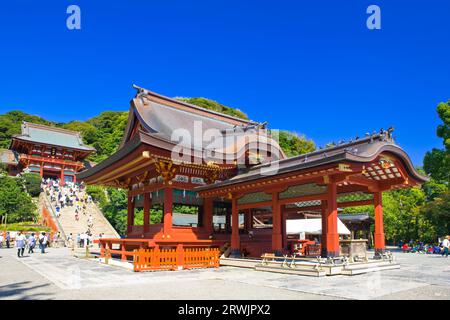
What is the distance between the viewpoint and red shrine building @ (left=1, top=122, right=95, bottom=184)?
56.9 meters

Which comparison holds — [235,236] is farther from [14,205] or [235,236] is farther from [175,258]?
[14,205]

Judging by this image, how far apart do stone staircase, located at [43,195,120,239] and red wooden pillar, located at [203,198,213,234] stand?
22.1 m

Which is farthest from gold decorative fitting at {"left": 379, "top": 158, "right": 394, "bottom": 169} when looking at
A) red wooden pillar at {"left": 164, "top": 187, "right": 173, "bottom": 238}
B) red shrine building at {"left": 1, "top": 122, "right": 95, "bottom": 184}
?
red shrine building at {"left": 1, "top": 122, "right": 95, "bottom": 184}

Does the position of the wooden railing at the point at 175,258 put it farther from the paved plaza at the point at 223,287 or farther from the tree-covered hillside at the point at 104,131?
the tree-covered hillside at the point at 104,131

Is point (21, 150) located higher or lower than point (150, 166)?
higher

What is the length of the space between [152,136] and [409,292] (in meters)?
10.9

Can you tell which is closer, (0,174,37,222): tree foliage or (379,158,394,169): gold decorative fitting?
(379,158,394,169): gold decorative fitting

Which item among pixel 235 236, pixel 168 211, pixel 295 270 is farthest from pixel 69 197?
pixel 295 270

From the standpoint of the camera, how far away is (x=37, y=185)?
4978cm

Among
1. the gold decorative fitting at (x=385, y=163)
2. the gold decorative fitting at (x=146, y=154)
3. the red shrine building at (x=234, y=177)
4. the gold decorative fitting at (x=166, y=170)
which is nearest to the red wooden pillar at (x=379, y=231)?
the red shrine building at (x=234, y=177)

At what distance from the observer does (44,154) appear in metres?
58.7

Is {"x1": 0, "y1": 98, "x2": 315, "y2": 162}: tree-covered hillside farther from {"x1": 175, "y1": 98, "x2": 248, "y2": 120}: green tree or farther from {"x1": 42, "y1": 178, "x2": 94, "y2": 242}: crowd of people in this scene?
{"x1": 42, "y1": 178, "x2": 94, "y2": 242}: crowd of people
